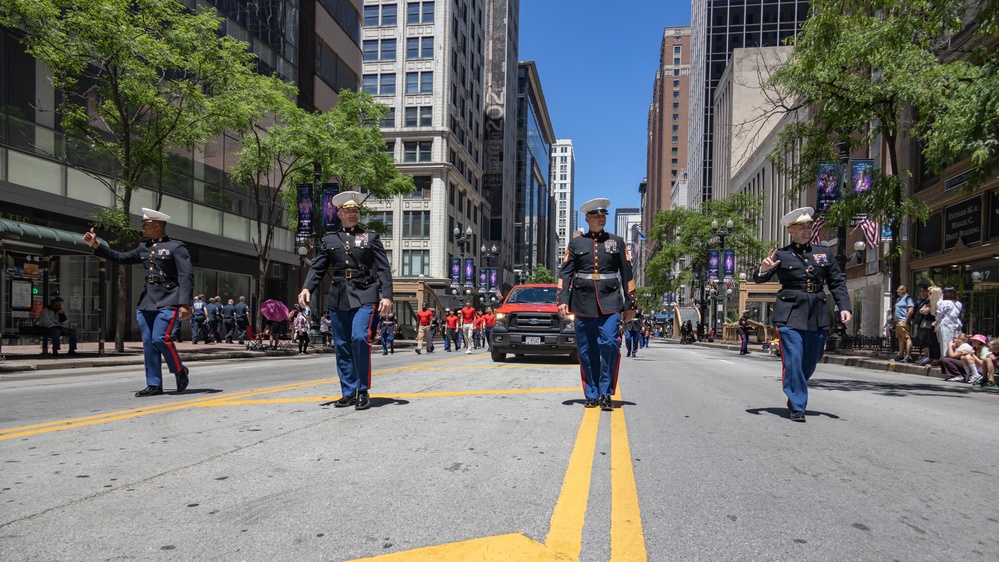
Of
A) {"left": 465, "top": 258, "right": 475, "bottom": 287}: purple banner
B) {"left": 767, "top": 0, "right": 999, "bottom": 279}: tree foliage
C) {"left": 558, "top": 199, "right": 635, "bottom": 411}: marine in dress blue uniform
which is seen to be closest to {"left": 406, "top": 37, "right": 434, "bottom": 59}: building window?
{"left": 465, "top": 258, "right": 475, "bottom": 287}: purple banner

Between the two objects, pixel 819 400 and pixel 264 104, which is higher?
pixel 264 104

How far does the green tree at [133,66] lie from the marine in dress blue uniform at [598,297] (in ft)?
39.8

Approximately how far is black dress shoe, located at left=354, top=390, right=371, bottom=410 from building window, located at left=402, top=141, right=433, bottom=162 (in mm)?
59459

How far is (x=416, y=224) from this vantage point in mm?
65062

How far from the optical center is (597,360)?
277 inches

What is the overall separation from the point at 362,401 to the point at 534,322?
8.12 metres

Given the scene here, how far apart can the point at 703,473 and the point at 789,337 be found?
294 cm

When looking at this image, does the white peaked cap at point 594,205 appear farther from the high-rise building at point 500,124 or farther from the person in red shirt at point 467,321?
the high-rise building at point 500,124

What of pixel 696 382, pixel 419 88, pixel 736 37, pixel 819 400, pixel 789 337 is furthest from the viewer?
pixel 736 37

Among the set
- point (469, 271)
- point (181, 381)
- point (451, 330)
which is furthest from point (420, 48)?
point (181, 381)

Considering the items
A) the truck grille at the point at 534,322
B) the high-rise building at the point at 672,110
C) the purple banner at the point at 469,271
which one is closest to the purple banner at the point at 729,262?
the purple banner at the point at 469,271

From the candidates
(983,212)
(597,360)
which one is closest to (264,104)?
(597,360)

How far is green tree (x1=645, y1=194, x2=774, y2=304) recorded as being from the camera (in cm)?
5253

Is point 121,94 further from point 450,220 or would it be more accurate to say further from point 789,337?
point 450,220
